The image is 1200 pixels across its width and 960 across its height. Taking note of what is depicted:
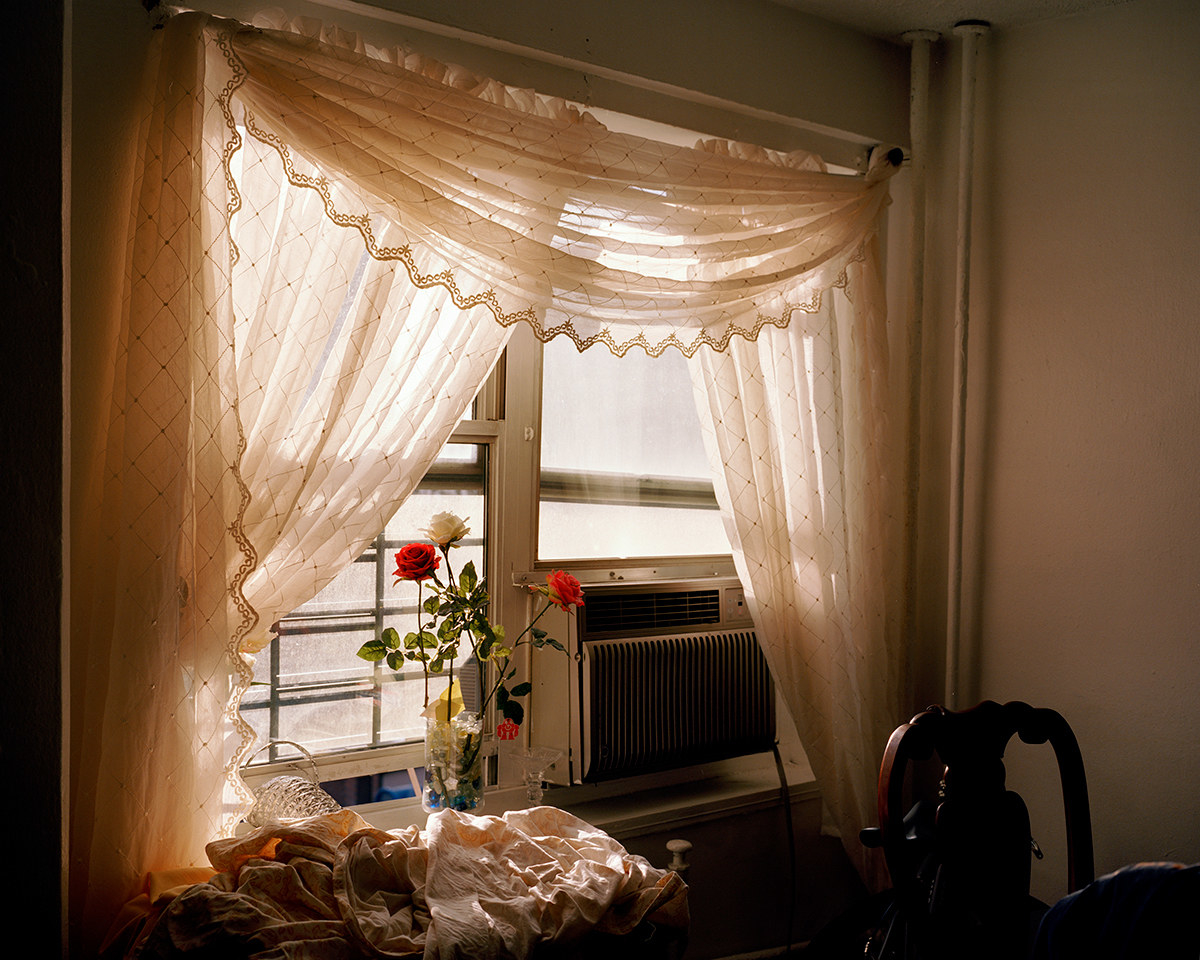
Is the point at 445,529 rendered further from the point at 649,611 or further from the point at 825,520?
the point at 825,520

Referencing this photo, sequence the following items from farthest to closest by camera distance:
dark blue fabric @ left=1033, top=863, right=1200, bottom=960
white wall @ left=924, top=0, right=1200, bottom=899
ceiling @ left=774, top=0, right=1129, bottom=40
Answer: ceiling @ left=774, top=0, right=1129, bottom=40, white wall @ left=924, top=0, right=1200, bottom=899, dark blue fabric @ left=1033, top=863, right=1200, bottom=960

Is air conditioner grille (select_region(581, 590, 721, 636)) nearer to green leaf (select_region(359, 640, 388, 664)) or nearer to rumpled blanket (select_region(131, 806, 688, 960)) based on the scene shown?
green leaf (select_region(359, 640, 388, 664))

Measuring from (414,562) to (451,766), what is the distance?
17.6 inches

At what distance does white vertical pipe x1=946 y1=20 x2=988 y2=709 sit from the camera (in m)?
2.33

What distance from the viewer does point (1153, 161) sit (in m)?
2.01

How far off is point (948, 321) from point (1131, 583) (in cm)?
82

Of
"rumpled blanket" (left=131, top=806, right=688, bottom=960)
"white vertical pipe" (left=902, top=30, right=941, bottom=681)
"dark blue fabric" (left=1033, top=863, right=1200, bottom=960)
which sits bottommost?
"rumpled blanket" (left=131, top=806, right=688, bottom=960)

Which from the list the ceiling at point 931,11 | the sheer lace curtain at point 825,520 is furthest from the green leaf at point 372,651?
the ceiling at point 931,11

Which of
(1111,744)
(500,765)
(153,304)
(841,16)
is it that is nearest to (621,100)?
(841,16)

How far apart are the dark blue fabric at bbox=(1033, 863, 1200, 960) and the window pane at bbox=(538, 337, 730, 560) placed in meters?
1.39

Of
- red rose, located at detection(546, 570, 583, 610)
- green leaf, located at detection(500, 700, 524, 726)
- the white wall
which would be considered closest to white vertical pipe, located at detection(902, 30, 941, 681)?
the white wall

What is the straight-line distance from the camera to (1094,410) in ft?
6.92

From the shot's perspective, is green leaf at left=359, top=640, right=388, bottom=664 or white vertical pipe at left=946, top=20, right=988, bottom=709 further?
white vertical pipe at left=946, top=20, right=988, bottom=709

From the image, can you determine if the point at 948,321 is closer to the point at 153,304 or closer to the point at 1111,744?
the point at 1111,744
